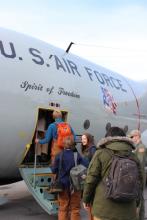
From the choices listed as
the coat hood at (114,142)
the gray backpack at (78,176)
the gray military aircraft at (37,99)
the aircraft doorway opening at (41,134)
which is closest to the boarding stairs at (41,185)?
the gray military aircraft at (37,99)

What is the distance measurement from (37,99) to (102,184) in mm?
3368

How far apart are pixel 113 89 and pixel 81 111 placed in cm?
188

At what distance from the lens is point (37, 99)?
6949 millimetres

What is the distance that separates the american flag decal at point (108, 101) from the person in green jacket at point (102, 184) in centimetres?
489

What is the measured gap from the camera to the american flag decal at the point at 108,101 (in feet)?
29.0

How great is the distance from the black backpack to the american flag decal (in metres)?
5.08

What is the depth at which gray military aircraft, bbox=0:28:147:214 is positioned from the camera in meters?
6.56

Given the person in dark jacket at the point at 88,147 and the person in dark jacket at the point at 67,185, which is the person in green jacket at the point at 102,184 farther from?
the person in dark jacket at the point at 88,147

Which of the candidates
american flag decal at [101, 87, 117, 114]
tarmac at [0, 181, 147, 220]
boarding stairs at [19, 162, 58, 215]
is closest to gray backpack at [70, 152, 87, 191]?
boarding stairs at [19, 162, 58, 215]

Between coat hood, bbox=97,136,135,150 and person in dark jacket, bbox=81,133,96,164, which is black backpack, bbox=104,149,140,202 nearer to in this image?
coat hood, bbox=97,136,135,150

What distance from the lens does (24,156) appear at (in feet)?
23.1

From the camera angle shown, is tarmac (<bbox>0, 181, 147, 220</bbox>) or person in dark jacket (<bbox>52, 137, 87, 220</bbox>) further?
tarmac (<bbox>0, 181, 147, 220</bbox>)

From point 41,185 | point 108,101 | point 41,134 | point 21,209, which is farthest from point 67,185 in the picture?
point 108,101

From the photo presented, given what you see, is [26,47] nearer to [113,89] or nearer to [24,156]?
[24,156]
